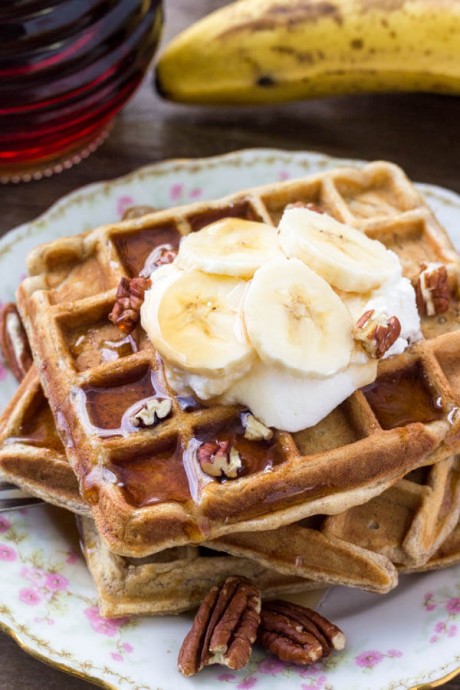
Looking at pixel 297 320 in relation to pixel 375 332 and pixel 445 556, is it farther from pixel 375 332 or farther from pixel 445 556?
pixel 445 556

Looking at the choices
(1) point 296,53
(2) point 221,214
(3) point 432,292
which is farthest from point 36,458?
(1) point 296,53

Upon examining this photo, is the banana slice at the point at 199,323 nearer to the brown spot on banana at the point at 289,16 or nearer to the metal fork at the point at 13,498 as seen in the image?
the metal fork at the point at 13,498

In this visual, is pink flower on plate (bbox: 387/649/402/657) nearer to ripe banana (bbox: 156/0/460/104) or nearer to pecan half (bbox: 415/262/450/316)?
pecan half (bbox: 415/262/450/316)

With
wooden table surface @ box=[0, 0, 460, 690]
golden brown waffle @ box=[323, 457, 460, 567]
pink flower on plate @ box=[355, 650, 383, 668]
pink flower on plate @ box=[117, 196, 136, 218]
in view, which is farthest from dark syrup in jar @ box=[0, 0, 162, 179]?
pink flower on plate @ box=[355, 650, 383, 668]

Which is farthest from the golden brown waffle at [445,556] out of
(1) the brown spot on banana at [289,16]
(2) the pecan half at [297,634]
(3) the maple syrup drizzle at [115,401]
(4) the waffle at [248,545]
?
(1) the brown spot on banana at [289,16]

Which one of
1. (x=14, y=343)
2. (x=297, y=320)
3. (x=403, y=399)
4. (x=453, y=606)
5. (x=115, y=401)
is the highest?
(x=297, y=320)
